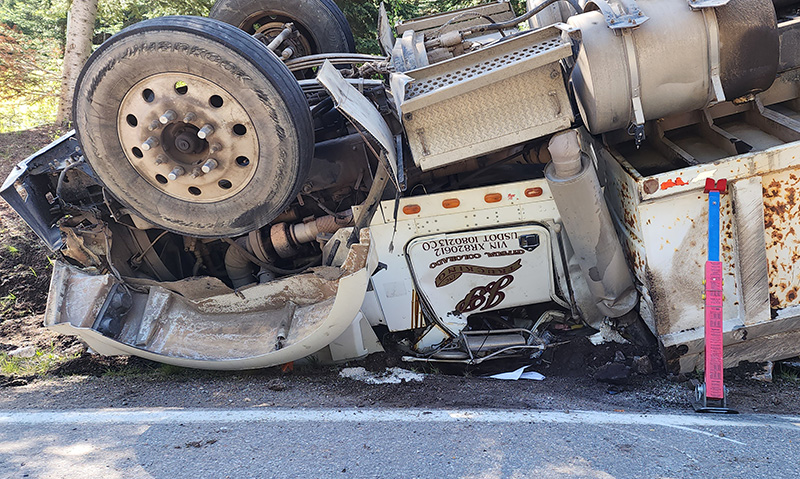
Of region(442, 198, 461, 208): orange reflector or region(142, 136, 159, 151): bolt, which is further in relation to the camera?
region(442, 198, 461, 208): orange reflector

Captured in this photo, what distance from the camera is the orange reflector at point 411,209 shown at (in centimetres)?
355

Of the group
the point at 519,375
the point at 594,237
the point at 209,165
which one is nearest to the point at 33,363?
the point at 209,165

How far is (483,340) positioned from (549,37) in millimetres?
1719

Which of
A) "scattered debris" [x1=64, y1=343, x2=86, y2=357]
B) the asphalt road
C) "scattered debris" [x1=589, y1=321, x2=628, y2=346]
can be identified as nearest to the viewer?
the asphalt road

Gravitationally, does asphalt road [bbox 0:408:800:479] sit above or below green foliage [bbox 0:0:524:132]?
below

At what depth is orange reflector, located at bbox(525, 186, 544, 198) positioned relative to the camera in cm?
351

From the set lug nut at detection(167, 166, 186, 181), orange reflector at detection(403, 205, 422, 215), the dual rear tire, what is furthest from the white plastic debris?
→ lug nut at detection(167, 166, 186, 181)

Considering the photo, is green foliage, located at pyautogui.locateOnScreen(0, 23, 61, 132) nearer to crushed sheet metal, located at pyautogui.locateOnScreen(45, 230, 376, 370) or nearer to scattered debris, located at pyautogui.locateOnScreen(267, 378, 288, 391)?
crushed sheet metal, located at pyautogui.locateOnScreen(45, 230, 376, 370)

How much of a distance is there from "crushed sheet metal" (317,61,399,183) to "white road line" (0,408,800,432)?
112 centimetres

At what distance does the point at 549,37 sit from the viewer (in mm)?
2951

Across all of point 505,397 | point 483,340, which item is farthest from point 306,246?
point 505,397

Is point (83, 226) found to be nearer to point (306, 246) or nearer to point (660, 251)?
point (306, 246)

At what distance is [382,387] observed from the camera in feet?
11.1

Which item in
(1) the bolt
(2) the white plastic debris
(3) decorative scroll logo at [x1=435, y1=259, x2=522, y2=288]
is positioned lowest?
(2) the white plastic debris
